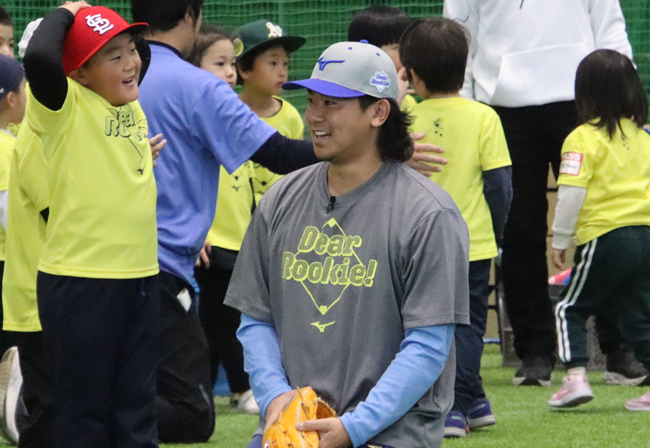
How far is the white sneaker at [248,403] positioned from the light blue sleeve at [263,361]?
2.63 m

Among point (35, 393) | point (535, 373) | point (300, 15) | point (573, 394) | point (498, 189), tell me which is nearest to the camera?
point (35, 393)

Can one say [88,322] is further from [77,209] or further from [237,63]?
[237,63]

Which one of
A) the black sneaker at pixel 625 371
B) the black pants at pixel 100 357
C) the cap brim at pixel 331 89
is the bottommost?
the black sneaker at pixel 625 371

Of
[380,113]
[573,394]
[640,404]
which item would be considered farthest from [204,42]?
[640,404]

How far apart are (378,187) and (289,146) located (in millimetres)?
1157

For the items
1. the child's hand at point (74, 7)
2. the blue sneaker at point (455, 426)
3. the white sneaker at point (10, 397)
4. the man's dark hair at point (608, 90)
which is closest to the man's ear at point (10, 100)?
the white sneaker at point (10, 397)

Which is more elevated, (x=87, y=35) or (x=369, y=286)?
(x=87, y=35)

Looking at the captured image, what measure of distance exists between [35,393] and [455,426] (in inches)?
70.4

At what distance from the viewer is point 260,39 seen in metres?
5.73

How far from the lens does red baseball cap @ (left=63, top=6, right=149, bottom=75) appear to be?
11.0 feet

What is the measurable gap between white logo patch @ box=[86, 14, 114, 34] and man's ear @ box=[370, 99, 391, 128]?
993 mm

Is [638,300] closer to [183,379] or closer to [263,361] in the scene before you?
[183,379]

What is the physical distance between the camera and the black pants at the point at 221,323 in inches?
221

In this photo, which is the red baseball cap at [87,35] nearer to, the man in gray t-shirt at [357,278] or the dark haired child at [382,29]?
the man in gray t-shirt at [357,278]
